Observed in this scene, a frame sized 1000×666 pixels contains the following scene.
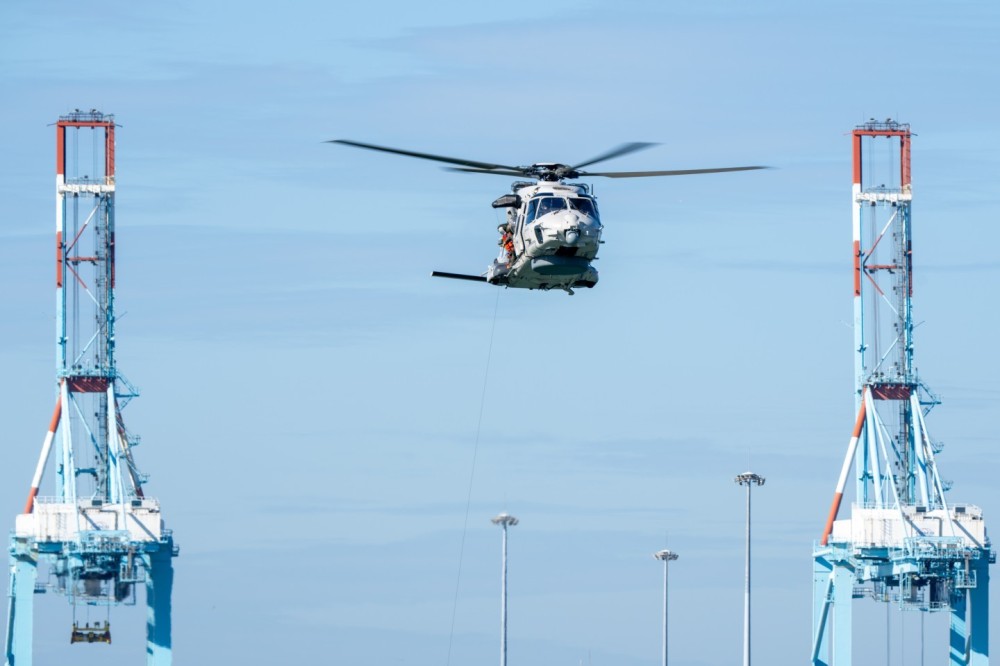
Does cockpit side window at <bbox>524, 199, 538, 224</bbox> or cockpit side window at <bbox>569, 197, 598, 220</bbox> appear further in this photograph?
cockpit side window at <bbox>524, 199, 538, 224</bbox>

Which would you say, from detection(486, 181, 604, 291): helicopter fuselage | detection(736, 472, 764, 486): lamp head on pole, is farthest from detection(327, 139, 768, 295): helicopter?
Result: detection(736, 472, 764, 486): lamp head on pole

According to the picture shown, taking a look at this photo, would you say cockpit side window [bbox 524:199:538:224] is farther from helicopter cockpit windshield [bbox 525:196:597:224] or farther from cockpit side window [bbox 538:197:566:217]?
cockpit side window [bbox 538:197:566:217]

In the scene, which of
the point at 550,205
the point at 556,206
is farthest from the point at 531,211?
the point at 556,206

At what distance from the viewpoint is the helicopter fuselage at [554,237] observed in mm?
83125

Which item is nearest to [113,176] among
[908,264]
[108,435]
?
[108,435]

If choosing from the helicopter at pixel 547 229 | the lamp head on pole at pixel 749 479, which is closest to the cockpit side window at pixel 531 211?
the helicopter at pixel 547 229

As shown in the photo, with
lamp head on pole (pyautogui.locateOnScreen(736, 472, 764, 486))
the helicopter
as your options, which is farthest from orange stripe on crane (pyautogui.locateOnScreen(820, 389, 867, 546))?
the helicopter

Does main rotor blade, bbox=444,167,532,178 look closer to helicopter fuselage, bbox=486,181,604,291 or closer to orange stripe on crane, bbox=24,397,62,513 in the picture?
helicopter fuselage, bbox=486,181,604,291

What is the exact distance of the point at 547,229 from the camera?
8312cm

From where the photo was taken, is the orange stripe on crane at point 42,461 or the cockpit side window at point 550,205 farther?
the orange stripe on crane at point 42,461

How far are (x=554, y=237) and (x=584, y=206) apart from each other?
1.83 meters

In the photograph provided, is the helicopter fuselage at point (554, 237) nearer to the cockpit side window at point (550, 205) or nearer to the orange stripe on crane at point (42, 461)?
the cockpit side window at point (550, 205)

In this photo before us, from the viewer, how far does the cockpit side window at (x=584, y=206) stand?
83812 millimetres

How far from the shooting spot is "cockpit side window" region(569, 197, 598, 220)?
83.8 m
